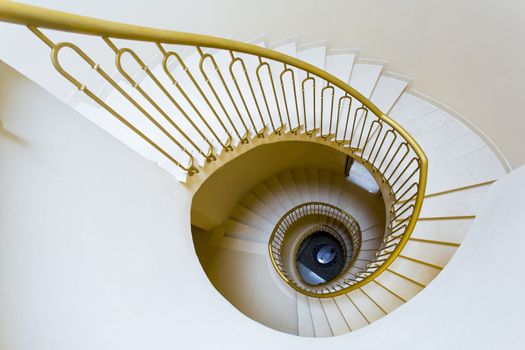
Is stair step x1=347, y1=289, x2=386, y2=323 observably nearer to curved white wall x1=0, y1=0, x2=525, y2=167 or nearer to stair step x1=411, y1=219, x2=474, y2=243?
stair step x1=411, y1=219, x2=474, y2=243

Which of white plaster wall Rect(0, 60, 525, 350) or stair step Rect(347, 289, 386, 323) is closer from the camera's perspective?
white plaster wall Rect(0, 60, 525, 350)

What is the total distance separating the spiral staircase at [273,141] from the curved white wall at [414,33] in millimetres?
206

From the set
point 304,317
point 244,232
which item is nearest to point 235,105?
point 304,317

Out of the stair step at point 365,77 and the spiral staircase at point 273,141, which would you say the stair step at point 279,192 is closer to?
the spiral staircase at point 273,141

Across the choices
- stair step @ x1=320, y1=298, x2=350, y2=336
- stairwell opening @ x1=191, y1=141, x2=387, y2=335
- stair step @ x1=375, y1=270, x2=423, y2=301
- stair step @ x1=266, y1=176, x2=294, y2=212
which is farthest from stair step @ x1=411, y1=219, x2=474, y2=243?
stair step @ x1=266, y1=176, x2=294, y2=212

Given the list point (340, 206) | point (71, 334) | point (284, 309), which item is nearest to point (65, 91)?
point (71, 334)

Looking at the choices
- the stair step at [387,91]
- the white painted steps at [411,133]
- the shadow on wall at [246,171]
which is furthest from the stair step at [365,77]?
the shadow on wall at [246,171]

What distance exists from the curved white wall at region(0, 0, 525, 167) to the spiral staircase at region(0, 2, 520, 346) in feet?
0.67

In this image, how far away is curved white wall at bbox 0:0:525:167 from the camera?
3.38m

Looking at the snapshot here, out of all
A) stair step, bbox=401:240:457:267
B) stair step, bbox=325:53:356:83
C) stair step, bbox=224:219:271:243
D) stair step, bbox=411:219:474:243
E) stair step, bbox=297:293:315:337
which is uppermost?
stair step, bbox=325:53:356:83

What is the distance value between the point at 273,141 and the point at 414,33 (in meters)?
2.59

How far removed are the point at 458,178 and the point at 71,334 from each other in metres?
4.19

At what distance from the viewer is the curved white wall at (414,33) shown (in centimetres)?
338

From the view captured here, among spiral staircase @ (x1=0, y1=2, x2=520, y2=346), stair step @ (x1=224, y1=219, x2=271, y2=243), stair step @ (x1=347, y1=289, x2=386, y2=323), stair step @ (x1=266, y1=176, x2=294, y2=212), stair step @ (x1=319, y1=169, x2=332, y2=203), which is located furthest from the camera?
stair step @ (x1=319, y1=169, x2=332, y2=203)
